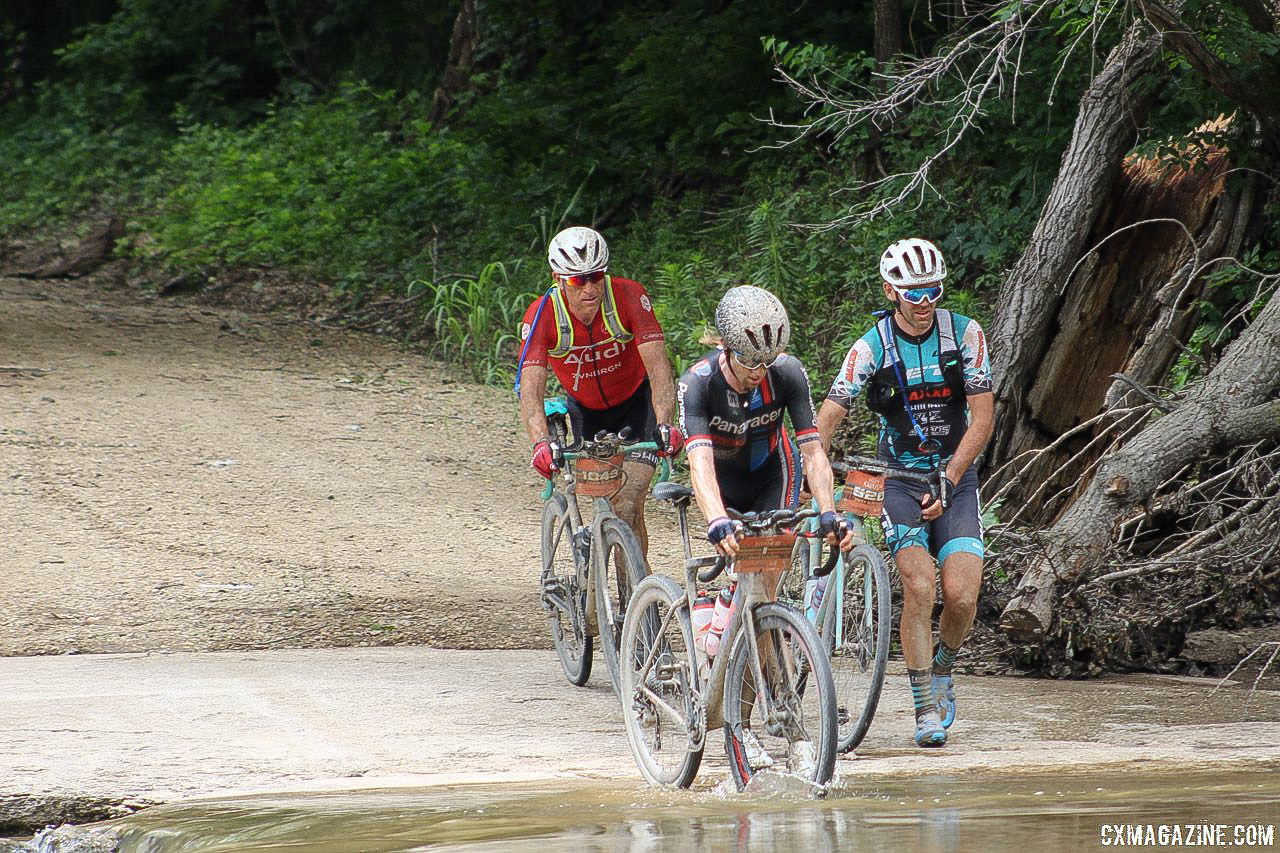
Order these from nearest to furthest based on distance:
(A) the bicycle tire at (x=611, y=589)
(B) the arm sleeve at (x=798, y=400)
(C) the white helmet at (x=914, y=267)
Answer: (B) the arm sleeve at (x=798, y=400) < (C) the white helmet at (x=914, y=267) < (A) the bicycle tire at (x=611, y=589)

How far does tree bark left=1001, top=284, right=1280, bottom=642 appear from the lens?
7.27 metres

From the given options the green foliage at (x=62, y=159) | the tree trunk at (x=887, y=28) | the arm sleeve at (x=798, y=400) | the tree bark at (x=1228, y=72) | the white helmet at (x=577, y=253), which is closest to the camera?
the arm sleeve at (x=798, y=400)

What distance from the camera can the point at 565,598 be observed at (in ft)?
24.1

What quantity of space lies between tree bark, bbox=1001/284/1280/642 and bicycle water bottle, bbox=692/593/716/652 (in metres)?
2.57

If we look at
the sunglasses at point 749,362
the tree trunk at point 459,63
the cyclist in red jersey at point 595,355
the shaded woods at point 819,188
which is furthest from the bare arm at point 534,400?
the tree trunk at point 459,63

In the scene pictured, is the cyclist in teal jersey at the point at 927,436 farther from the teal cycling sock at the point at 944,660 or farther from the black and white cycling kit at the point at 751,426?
the black and white cycling kit at the point at 751,426

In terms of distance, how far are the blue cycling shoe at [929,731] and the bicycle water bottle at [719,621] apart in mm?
1255

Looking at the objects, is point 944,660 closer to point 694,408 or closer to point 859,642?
point 859,642

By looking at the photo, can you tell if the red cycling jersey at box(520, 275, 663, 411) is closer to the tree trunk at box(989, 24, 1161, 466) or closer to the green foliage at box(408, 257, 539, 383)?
the tree trunk at box(989, 24, 1161, 466)

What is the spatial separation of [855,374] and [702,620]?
1.47 m

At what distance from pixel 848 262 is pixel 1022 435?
4.98 m

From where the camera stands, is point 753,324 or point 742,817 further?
point 753,324

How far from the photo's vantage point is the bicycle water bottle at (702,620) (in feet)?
17.0

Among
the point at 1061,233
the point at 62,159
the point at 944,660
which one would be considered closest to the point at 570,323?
the point at 944,660
